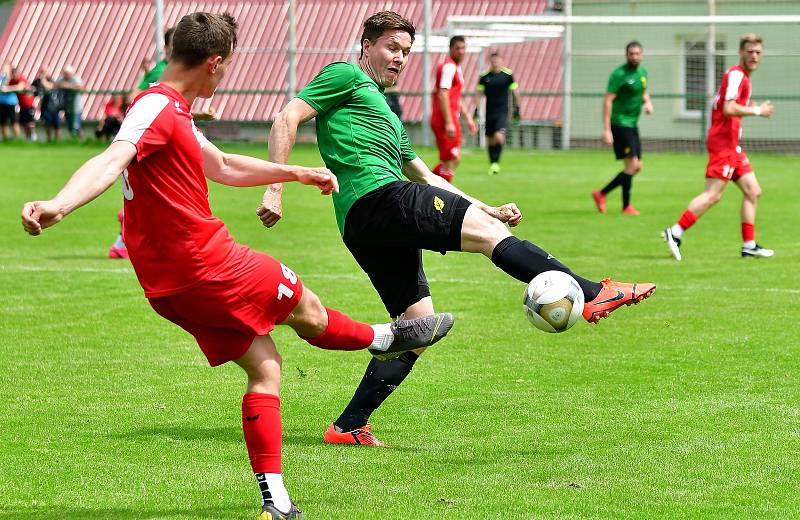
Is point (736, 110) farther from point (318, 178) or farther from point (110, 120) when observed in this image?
point (110, 120)

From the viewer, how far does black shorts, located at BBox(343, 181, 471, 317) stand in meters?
5.97

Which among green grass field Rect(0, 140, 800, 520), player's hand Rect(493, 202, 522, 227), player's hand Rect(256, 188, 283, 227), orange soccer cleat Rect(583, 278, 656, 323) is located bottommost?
green grass field Rect(0, 140, 800, 520)

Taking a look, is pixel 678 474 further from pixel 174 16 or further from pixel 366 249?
pixel 174 16

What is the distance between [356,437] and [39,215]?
2.58 m

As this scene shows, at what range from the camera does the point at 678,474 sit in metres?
5.68

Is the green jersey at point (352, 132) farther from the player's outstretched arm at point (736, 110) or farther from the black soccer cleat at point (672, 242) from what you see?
the player's outstretched arm at point (736, 110)

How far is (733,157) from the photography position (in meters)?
14.0

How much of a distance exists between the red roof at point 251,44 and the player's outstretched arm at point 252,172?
2889cm

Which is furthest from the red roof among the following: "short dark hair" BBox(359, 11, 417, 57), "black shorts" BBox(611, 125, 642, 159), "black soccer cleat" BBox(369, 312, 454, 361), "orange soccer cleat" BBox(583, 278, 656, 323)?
"black soccer cleat" BBox(369, 312, 454, 361)

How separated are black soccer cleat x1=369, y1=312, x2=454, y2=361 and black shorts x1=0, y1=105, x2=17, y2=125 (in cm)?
3209

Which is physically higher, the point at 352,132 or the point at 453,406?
the point at 352,132

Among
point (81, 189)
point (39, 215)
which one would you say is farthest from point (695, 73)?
point (39, 215)

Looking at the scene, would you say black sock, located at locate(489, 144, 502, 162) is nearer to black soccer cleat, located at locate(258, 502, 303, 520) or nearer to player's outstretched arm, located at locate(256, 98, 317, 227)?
player's outstretched arm, located at locate(256, 98, 317, 227)

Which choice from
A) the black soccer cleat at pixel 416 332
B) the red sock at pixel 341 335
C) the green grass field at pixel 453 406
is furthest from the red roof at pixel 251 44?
the red sock at pixel 341 335
